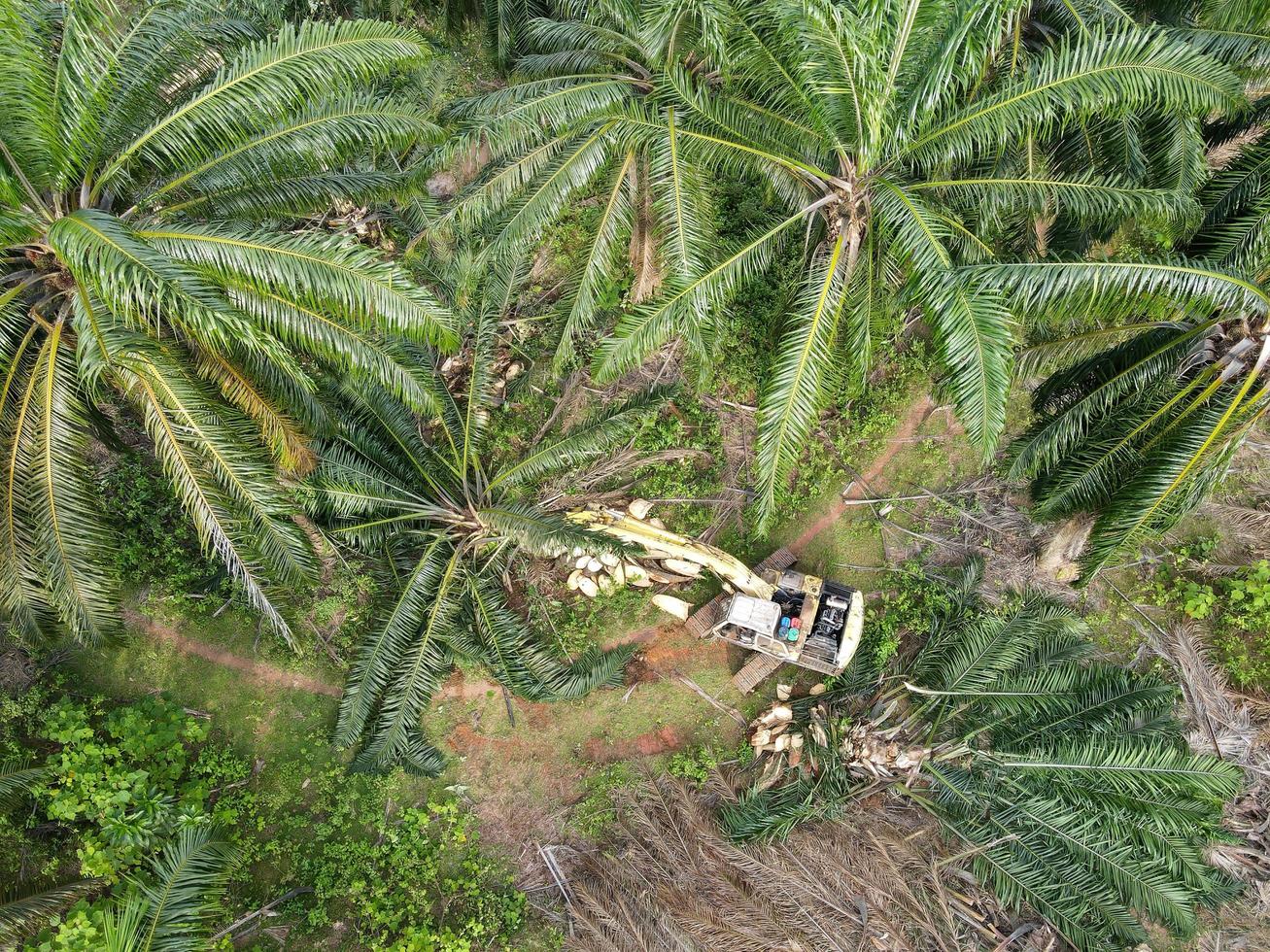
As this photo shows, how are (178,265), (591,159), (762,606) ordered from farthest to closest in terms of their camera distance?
1. (762,606)
2. (591,159)
3. (178,265)

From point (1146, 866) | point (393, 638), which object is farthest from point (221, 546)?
point (1146, 866)

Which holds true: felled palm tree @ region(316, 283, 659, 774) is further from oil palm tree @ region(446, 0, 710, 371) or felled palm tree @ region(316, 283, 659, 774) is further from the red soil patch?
oil palm tree @ region(446, 0, 710, 371)

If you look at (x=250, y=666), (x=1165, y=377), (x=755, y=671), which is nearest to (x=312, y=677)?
(x=250, y=666)

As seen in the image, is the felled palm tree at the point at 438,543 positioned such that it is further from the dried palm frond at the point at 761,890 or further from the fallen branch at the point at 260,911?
the dried palm frond at the point at 761,890

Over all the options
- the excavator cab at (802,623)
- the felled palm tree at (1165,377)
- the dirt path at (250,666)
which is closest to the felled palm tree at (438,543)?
the dirt path at (250,666)

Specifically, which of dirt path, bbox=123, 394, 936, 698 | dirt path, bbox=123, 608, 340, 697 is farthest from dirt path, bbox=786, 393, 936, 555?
dirt path, bbox=123, 608, 340, 697

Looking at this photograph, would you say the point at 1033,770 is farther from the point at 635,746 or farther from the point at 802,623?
the point at 635,746

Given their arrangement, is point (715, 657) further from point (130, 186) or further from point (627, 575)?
point (130, 186)
